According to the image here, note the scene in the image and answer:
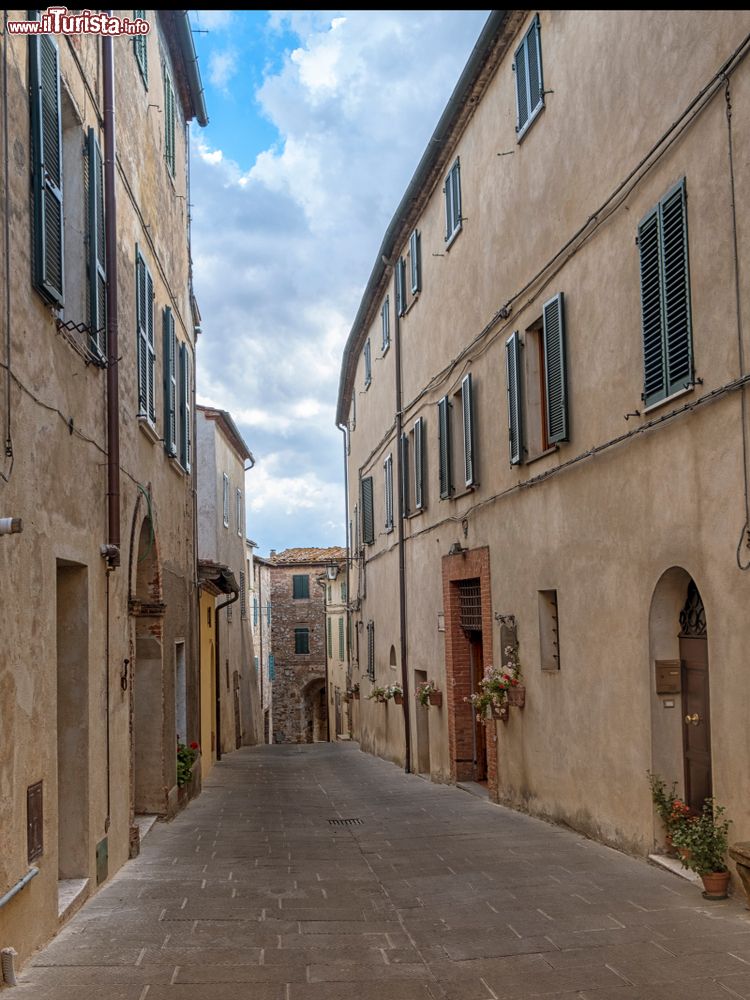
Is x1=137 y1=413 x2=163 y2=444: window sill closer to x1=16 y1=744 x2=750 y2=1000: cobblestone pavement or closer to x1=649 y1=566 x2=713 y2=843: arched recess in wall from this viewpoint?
x1=16 y1=744 x2=750 y2=1000: cobblestone pavement

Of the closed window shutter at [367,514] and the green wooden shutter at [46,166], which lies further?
the closed window shutter at [367,514]

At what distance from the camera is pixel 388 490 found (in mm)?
21703

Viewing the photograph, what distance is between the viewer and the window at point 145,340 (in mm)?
10578

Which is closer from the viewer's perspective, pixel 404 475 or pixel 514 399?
pixel 514 399

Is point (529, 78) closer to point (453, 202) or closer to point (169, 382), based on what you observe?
point (453, 202)

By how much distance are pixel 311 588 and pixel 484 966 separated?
143 ft

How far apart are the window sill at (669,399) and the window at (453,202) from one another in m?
7.38

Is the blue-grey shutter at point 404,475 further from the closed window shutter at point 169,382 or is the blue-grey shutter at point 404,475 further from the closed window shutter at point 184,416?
the closed window shutter at point 169,382

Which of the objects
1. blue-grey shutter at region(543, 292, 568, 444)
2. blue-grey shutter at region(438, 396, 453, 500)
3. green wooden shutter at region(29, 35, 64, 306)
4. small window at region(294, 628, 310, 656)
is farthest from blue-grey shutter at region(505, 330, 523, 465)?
small window at region(294, 628, 310, 656)

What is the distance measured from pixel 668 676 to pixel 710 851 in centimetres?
172

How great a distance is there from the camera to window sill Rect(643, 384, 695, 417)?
305 inches

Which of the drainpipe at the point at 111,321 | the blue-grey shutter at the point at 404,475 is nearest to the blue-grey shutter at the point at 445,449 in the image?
the blue-grey shutter at the point at 404,475

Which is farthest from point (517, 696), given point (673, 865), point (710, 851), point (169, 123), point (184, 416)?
point (169, 123)

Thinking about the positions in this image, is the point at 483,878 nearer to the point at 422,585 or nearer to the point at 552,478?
the point at 552,478
